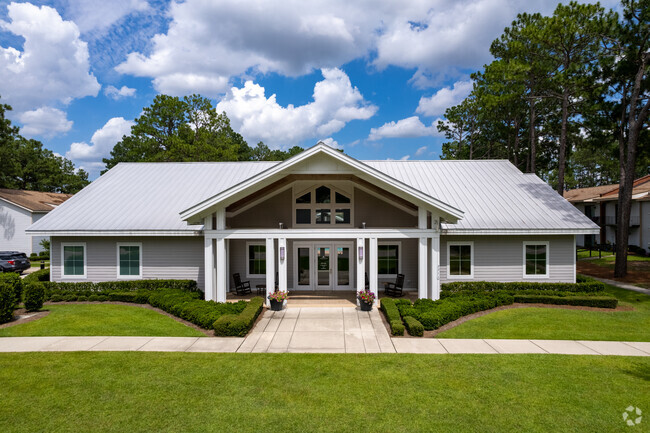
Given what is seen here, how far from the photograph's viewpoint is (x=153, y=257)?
16.4 metres

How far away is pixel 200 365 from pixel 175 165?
1570 centimetres

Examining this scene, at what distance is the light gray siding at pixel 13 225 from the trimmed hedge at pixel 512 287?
37016mm

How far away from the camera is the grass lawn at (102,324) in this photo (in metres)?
11.3

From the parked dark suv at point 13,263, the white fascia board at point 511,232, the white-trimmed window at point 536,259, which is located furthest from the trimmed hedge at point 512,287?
the parked dark suv at point 13,263

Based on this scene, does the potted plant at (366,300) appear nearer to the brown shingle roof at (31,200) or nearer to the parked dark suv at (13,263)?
the parked dark suv at (13,263)

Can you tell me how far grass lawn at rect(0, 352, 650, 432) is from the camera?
6281 millimetres

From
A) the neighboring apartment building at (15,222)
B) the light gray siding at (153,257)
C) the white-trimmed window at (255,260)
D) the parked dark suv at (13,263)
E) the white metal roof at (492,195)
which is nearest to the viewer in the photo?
the white metal roof at (492,195)

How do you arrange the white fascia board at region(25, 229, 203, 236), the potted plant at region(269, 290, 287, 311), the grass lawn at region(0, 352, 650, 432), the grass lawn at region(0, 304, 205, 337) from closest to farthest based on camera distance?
the grass lawn at region(0, 352, 650, 432)
the grass lawn at region(0, 304, 205, 337)
the potted plant at region(269, 290, 287, 311)
the white fascia board at region(25, 229, 203, 236)

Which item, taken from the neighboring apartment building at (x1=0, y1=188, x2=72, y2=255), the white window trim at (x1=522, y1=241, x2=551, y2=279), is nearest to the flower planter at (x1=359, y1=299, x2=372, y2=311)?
the white window trim at (x1=522, y1=241, x2=551, y2=279)

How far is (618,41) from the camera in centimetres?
2019

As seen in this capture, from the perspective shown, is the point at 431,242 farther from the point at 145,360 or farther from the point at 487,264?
the point at 145,360

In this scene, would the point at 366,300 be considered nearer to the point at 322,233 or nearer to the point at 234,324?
the point at 322,233

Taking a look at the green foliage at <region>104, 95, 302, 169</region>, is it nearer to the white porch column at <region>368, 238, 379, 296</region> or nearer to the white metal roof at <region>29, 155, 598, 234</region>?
the white metal roof at <region>29, 155, 598, 234</region>

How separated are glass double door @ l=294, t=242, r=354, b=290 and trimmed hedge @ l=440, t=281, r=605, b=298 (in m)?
4.63
